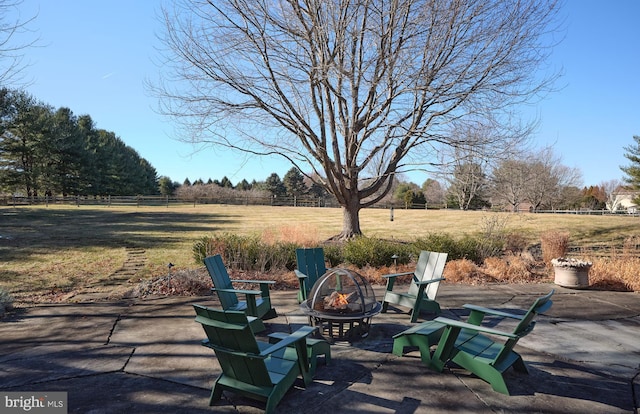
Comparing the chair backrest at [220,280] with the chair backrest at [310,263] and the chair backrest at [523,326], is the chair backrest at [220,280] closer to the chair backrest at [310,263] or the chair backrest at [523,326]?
the chair backrest at [310,263]

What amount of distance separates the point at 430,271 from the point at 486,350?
6.69 ft

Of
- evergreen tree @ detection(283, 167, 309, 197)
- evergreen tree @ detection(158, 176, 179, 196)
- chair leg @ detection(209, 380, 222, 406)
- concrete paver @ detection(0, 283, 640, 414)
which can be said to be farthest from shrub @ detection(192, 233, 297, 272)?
evergreen tree @ detection(158, 176, 179, 196)

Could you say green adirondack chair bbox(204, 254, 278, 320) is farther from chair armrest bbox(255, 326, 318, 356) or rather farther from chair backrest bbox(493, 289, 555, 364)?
chair backrest bbox(493, 289, 555, 364)

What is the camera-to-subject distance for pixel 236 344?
271cm

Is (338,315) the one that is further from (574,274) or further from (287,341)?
(574,274)

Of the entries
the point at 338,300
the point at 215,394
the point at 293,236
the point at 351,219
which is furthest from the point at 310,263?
the point at 351,219

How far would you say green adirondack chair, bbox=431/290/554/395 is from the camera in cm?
323

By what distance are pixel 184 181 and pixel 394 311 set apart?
70.5 m

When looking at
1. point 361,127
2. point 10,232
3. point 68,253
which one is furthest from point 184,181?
point 361,127

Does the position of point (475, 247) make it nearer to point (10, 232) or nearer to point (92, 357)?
point (92, 357)

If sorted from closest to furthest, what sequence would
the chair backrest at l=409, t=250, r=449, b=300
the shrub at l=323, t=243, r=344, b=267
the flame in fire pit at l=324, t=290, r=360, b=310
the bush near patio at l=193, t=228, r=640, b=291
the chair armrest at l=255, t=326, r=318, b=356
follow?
the chair armrest at l=255, t=326, r=318, b=356, the flame in fire pit at l=324, t=290, r=360, b=310, the chair backrest at l=409, t=250, r=449, b=300, the bush near patio at l=193, t=228, r=640, b=291, the shrub at l=323, t=243, r=344, b=267

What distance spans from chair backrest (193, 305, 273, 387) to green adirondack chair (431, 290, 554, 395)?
5.56 ft

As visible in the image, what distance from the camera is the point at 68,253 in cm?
1273

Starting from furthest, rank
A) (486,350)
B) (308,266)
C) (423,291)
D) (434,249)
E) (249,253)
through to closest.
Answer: (434,249)
(249,253)
(308,266)
(423,291)
(486,350)
